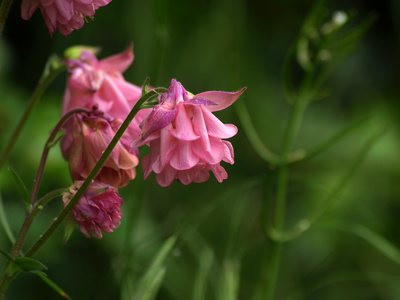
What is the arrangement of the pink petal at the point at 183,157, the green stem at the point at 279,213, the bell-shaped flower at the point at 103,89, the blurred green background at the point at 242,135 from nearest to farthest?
the pink petal at the point at 183,157 < the bell-shaped flower at the point at 103,89 < the green stem at the point at 279,213 < the blurred green background at the point at 242,135

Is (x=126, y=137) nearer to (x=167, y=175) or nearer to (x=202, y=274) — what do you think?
(x=167, y=175)

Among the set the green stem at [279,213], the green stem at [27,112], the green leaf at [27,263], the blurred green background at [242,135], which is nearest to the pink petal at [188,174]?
the green leaf at [27,263]

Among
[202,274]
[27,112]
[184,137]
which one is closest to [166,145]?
[184,137]

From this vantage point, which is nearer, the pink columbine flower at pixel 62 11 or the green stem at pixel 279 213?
the pink columbine flower at pixel 62 11

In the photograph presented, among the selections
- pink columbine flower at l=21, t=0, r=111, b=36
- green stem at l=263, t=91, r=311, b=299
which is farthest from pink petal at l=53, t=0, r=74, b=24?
green stem at l=263, t=91, r=311, b=299

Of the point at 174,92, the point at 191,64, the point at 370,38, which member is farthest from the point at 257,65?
the point at 174,92

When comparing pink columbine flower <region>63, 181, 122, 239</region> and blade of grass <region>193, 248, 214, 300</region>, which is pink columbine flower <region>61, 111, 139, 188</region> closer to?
pink columbine flower <region>63, 181, 122, 239</region>

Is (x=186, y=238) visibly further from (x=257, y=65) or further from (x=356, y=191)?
(x=257, y=65)

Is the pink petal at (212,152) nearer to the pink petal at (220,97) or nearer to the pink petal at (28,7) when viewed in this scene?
the pink petal at (220,97)
